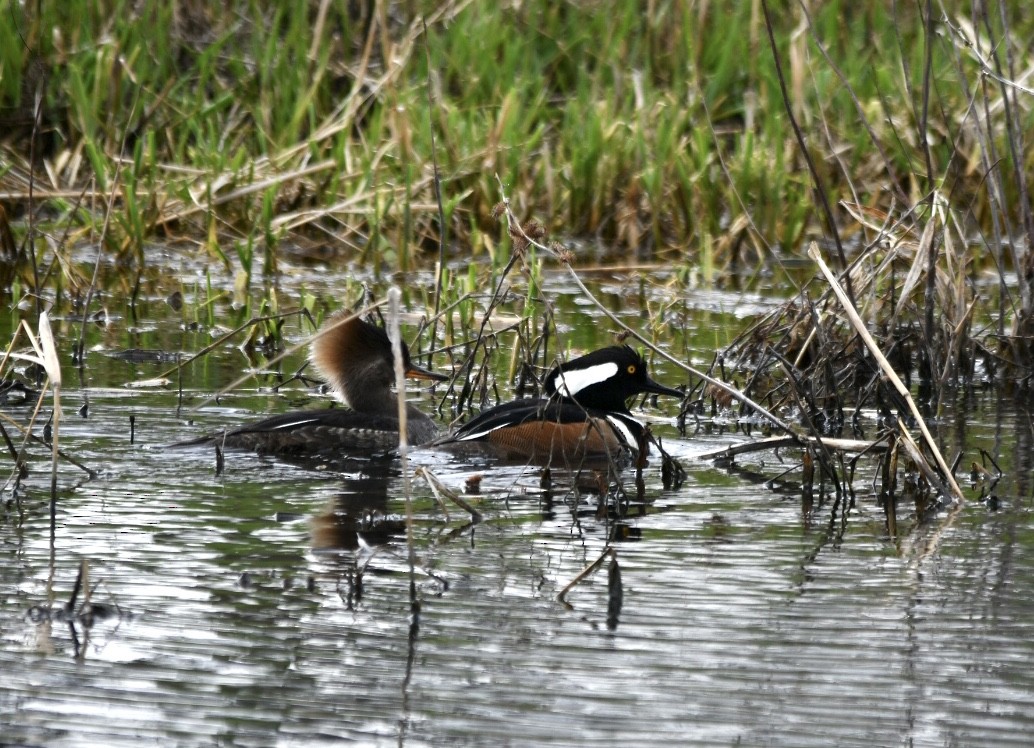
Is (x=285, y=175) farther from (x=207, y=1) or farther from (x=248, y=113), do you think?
(x=207, y=1)

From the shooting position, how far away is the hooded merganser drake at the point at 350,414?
6816 mm

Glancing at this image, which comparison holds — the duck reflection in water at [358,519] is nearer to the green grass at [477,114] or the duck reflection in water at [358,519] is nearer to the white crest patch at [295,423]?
the white crest patch at [295,423]

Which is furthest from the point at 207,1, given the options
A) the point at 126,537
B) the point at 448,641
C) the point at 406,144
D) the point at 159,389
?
the point at 448,641

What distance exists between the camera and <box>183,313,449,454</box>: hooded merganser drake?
6.82 meters

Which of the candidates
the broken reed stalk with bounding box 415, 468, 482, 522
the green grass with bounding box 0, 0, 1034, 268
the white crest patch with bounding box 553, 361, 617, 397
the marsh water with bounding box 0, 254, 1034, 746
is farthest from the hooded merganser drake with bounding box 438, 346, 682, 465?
the green grass with bounding box 0, 0, 1034, 268

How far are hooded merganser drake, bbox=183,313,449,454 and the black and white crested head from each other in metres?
0.59

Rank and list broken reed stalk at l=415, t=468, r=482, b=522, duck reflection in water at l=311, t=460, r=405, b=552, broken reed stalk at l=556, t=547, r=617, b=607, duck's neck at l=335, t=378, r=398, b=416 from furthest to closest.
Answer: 1. duck's neck at l=335, t=378, r=398, b=416
2. duck reflection in water at l=311, t=460, r=405, b=552
3. broken reed stalk at l=415, t=468, r=482, b=522
4. broken reed stalk at l=556, t=547, r=617, b=607

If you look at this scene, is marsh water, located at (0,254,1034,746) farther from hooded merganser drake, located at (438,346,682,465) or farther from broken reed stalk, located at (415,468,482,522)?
hooded merganser drake, located at (438,346,682,465)

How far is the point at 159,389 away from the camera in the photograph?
7797mm

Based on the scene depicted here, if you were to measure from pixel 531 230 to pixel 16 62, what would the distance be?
731 centimetres

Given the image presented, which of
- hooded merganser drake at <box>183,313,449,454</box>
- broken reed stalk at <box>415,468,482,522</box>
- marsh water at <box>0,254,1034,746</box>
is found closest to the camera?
marsh water at <box>0,254,1034,746</box>

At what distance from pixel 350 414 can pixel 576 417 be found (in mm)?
945

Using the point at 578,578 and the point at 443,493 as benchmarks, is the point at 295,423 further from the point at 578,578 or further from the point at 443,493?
the point at 578,578

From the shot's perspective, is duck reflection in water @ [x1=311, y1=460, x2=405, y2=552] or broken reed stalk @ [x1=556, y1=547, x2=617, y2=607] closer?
broken reed stalk @ [x1=556, y1=547, x2=617, y2=607]
